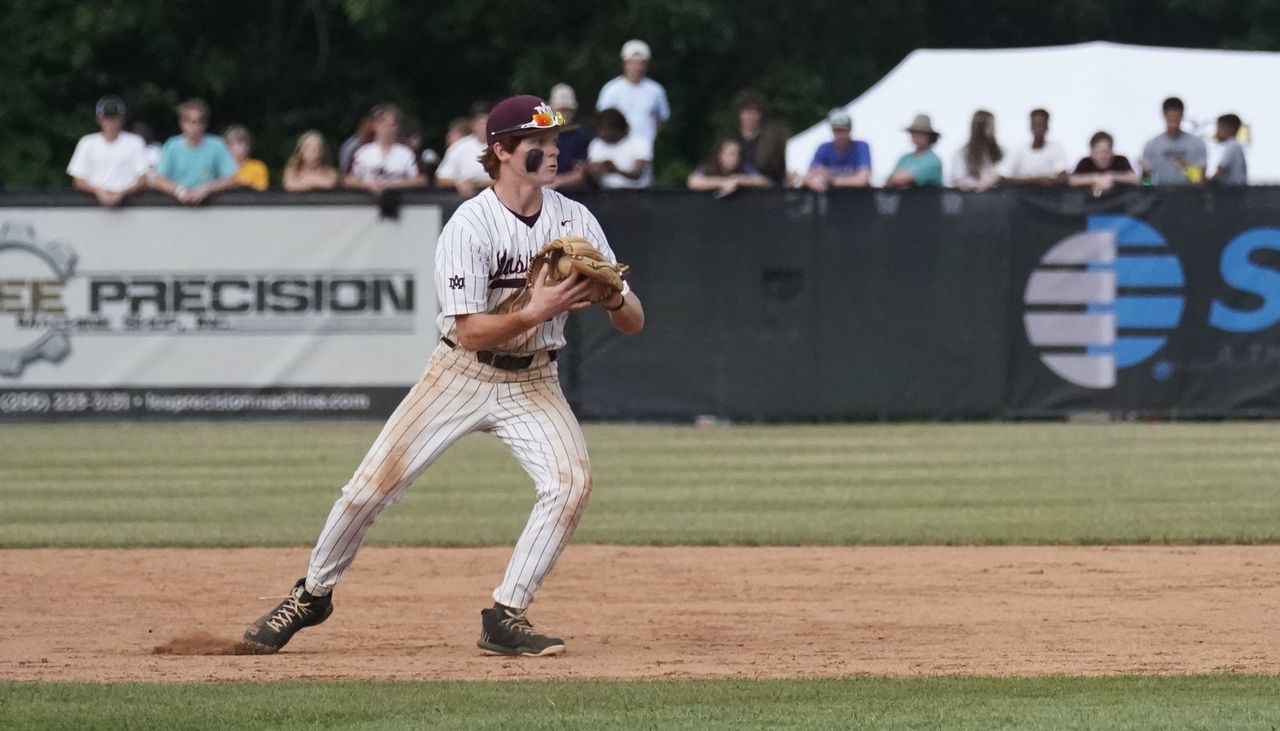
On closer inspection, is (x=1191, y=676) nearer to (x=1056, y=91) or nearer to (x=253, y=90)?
(x=1056, y=91)

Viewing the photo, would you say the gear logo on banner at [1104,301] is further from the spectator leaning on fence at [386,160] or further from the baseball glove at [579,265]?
the baseball glove at [579,265]

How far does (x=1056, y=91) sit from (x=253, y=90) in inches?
563

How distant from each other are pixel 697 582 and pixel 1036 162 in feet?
31.6

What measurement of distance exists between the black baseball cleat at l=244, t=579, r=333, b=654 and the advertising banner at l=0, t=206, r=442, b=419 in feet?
32.1

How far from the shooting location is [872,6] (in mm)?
37719

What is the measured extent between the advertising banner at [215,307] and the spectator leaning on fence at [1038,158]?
17.1ft

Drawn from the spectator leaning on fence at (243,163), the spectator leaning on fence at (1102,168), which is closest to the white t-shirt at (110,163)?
the spectator leaning on fence at (243,163)

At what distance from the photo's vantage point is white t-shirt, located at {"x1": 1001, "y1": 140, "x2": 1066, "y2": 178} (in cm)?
1805

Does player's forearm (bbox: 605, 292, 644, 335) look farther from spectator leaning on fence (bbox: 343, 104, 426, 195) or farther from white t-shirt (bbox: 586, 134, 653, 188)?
spectator leaning on fence (bbox: 343, 104, 426, 195)

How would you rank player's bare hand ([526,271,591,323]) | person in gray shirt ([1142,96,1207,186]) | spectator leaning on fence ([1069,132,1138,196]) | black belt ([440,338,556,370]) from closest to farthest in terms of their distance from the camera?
player's bare hand ([526,271,591,323]) → black belt ([440,338,556,370]) → spectator leaning on fence ([1069,132,1138,196]) → person in gray shirt ([1142,96,1207,186])

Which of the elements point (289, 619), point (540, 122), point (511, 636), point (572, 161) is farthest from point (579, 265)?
point (572, 161)

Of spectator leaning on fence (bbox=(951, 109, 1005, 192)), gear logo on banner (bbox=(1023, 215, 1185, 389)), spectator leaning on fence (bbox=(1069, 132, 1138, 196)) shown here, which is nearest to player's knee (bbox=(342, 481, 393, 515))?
gear logo on banner (bbox=(1023, 215, 1185, 389))

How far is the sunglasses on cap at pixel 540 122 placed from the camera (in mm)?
6949

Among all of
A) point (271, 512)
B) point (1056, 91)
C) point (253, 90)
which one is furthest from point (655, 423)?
point (253, 90)
